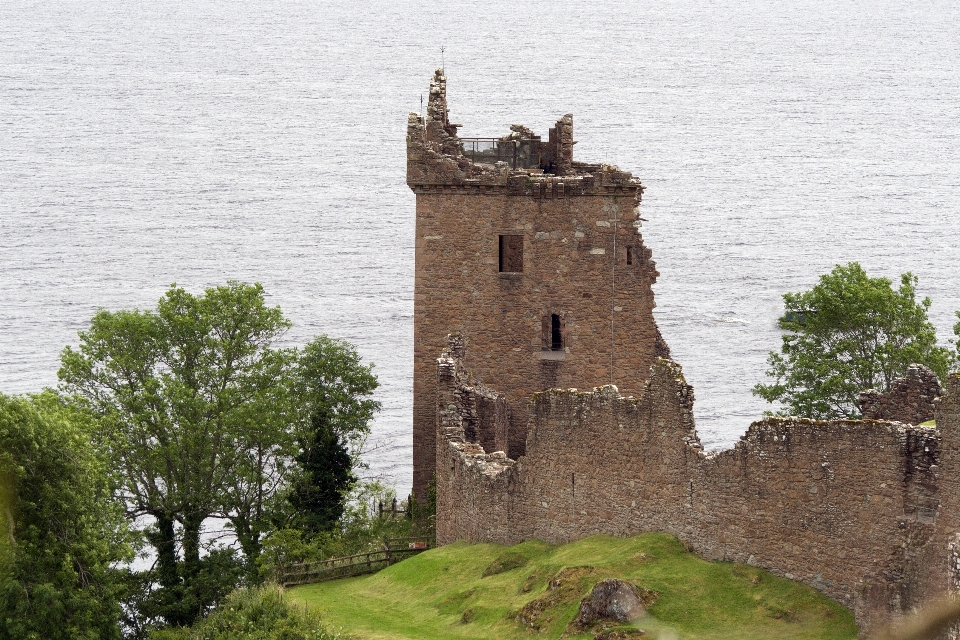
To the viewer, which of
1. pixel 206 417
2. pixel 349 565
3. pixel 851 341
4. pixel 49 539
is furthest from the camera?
pixel 851 341

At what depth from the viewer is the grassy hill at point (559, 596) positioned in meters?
47.3

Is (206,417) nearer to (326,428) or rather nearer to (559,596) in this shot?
(326,428)

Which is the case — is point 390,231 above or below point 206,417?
above

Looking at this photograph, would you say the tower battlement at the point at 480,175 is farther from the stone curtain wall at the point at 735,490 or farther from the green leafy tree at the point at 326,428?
the stone curtain wall at the point at 735,490

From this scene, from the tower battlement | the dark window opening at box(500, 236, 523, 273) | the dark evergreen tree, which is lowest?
the dark evergreen tree

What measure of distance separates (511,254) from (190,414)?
43.0 feet

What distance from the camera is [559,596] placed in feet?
167

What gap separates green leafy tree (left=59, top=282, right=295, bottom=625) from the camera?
76.2 meters

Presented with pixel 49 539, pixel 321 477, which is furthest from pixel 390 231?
pixel 49 539

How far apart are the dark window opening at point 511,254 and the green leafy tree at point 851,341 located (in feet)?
41.0

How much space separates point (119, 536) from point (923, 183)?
126351 millimetres

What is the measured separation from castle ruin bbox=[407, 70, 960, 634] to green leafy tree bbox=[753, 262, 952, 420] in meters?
7.53

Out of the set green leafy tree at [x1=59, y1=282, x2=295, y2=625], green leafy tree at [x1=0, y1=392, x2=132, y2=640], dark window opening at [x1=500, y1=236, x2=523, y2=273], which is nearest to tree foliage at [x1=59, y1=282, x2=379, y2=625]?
green leafy tree at [x1=59, y1=282, x2=295, y2=625]

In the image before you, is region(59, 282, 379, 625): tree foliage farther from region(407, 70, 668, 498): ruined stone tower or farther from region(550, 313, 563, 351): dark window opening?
region(550, 313, 563, 351): dark window opening
